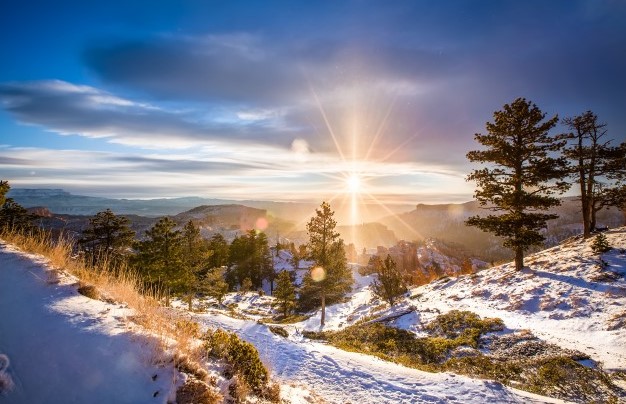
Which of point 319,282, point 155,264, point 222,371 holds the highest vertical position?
point 222,371

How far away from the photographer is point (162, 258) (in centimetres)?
2897

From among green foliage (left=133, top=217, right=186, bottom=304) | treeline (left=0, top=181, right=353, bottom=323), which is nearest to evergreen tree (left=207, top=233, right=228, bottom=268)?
treeline (left=0, top=181, right=353, bottom=323)

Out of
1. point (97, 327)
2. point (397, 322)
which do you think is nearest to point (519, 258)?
point (397, 322)

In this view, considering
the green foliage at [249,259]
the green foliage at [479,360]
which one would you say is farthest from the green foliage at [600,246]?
the green foliage at [249,259]

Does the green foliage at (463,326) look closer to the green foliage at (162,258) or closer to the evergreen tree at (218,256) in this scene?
the green foliage at (162,258)

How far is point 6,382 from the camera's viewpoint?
11.5 feet

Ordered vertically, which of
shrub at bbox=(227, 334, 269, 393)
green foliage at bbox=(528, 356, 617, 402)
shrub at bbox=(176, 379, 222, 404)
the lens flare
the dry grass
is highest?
the dry grass

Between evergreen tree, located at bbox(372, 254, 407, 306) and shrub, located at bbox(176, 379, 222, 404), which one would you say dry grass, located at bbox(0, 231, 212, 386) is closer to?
shrub, located at bbox(176, 379, 222, 404)

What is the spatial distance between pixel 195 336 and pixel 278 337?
9.25 m

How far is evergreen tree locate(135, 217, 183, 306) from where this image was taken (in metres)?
28.7

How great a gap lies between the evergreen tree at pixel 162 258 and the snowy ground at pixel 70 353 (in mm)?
25501

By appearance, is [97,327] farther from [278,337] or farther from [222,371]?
[278,337]

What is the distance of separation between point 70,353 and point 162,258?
27.5 meters

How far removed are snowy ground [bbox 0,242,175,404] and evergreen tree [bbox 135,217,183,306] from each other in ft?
83.7
